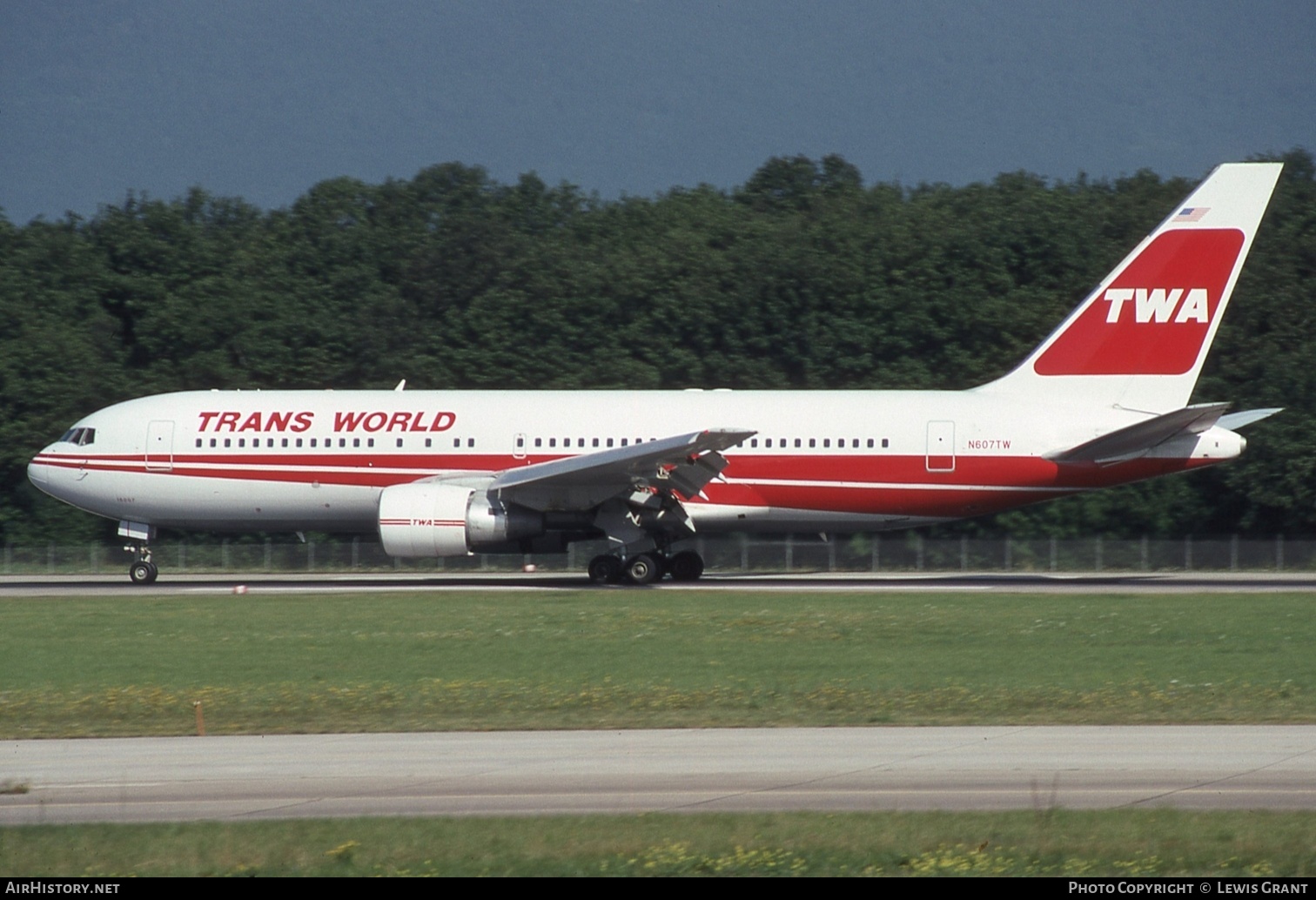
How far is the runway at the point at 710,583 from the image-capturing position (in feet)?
108

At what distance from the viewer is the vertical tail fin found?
33.6 m

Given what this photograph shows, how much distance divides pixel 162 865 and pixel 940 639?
49.7 feet

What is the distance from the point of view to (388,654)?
22.0m

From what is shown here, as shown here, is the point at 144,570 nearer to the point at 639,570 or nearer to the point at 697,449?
the point at 639,570

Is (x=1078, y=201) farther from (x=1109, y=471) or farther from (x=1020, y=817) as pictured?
(x=1020, y=817)

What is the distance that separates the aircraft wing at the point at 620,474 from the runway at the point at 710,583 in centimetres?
204

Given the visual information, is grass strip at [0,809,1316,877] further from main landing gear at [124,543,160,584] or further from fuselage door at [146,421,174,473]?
main landing gear at [124,543,160,584]

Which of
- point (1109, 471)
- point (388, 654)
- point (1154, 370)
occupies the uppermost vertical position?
point (1154, 370)

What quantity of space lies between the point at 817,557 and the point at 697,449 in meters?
12.2

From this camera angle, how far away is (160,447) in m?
35.5

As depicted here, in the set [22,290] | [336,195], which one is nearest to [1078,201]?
[336,195]

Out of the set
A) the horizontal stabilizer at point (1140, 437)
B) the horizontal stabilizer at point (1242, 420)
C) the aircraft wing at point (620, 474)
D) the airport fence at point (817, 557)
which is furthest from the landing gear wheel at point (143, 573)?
the horizontal stabilizer at point (1242, 420)

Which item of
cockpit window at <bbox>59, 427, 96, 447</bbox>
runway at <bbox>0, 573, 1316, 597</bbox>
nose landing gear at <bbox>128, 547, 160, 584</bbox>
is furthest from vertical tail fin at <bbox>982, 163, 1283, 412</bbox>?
cockpit window at <bbox>59, 427, 96, 447</bbox>

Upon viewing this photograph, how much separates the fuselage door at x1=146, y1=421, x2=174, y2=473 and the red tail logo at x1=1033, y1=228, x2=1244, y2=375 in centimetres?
2096
